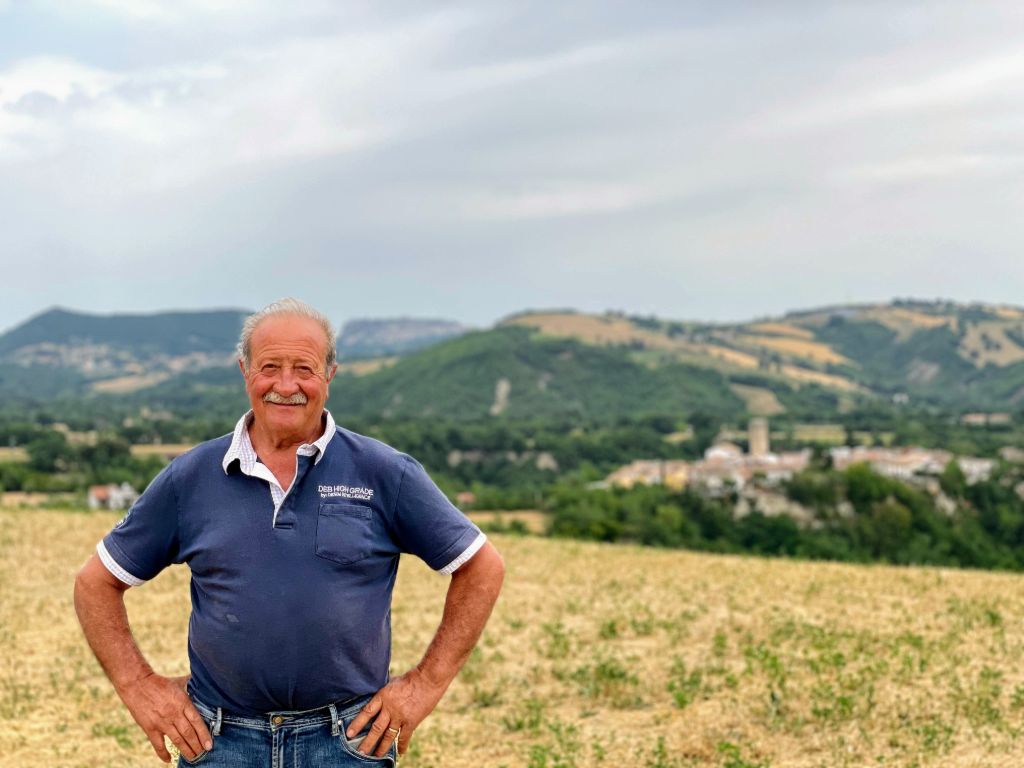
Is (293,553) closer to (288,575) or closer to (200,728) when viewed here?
(288,575)

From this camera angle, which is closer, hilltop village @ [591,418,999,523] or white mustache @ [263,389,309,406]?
white mustache @ [263,389,309,406]

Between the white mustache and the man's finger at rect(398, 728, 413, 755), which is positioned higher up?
the white mustache

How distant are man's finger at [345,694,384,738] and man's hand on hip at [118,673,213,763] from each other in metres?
0.43

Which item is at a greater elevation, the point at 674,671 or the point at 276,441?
the point at 276,441

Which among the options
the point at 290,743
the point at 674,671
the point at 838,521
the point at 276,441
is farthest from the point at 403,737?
the point at 838,521

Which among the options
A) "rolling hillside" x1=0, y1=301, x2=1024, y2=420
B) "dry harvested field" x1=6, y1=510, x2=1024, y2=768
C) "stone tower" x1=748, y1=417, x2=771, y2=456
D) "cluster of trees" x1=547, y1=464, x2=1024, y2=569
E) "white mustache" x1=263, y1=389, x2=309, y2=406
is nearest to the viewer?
"white mustache" x1=263, y1=389, x2=309, y2=406

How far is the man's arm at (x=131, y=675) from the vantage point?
3221 millimetres

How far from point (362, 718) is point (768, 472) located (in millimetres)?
62390

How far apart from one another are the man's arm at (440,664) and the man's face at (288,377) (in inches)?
26.0

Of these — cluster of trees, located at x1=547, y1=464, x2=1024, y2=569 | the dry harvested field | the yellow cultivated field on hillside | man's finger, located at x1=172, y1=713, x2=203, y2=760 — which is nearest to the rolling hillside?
the yellow cultivated field on hillside

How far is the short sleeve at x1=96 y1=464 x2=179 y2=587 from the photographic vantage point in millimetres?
3211

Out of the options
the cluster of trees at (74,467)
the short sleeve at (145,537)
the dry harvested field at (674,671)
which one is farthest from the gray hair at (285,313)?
the cluster of trees at (74,467)

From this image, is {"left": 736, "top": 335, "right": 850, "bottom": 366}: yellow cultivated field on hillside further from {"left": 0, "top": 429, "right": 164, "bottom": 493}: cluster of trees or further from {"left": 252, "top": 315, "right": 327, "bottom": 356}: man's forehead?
{"left": 252, "top": 315, "right": 327, "bottom": 356}: man's forehead

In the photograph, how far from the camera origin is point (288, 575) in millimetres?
3096
